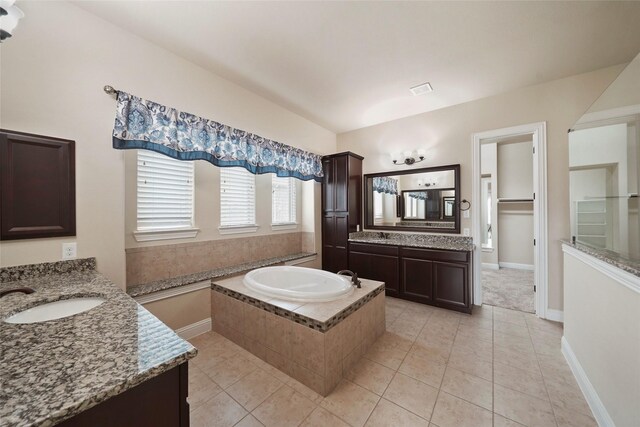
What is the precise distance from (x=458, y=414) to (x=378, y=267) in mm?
2113

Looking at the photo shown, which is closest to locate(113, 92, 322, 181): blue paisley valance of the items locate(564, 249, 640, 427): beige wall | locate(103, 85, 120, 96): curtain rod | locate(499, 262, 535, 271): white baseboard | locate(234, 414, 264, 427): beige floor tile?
locate(103, 85, 120, 96): curtain rod

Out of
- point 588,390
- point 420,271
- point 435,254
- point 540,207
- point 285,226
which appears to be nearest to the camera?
point 588,390

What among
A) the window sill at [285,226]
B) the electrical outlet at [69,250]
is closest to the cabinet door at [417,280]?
the window sill at [285,226]

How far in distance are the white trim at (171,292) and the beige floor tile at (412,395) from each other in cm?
196

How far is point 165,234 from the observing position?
8.06 feet

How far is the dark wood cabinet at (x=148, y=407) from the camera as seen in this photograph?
25.0 inches

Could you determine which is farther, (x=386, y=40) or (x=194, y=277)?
(x=194, y=277)

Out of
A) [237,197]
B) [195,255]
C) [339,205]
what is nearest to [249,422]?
[195,255]

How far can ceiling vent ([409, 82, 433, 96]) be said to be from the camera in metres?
2.86

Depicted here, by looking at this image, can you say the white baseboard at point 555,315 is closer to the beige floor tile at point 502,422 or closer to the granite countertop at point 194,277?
the beige floor tile at point 502,422

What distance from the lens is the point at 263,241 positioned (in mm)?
3465

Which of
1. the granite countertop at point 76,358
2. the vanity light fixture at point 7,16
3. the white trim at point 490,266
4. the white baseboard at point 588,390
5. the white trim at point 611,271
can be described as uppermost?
the vanity light fixture at point 7,16

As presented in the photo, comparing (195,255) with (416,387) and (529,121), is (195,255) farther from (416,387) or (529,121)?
(529,121)

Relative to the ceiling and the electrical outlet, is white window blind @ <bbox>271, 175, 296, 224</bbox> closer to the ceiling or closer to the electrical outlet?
the ceiling
